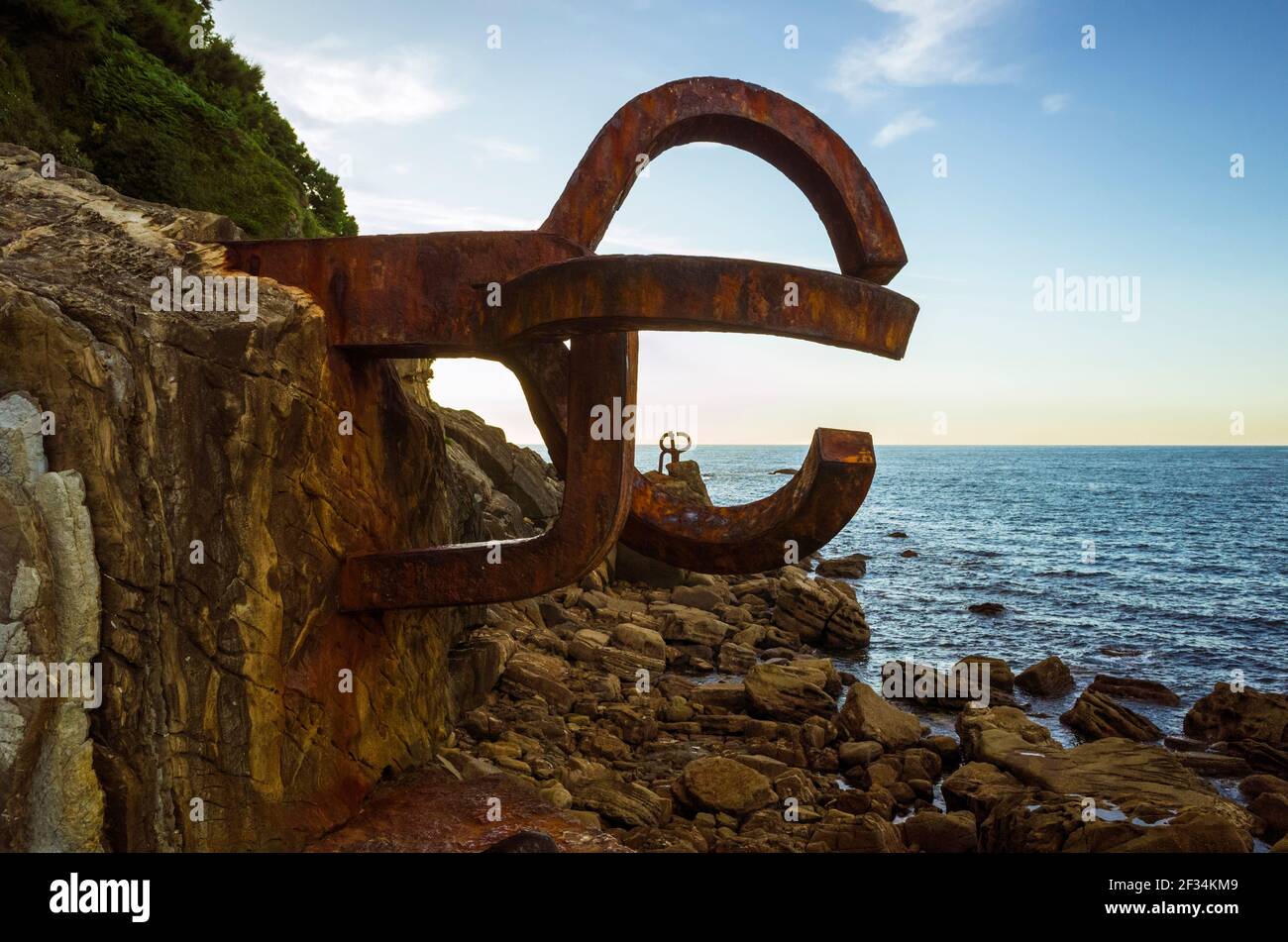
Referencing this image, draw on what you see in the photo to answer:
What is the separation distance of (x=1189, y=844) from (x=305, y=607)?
15.3ft

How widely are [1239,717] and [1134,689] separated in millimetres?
2647

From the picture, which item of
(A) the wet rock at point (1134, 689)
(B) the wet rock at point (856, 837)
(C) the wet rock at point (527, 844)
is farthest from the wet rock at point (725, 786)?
(A) the wet rock at point (1134, 689)

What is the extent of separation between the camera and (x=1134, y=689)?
13320mm

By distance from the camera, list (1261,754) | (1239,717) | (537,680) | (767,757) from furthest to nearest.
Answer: (1239,717), (1261,754), (767,757), (537,680)

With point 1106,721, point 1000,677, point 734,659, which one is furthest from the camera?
point 1000,677

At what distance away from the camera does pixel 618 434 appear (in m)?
3.80

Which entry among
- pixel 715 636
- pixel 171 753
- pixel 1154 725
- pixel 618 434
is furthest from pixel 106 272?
pixel 1154 725

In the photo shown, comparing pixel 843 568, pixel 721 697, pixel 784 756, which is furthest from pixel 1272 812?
pixel 843 568

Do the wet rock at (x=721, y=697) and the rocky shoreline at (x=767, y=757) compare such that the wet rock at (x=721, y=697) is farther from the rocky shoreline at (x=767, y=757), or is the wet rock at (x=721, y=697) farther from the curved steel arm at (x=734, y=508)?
the curved steel arm at (x=734, y=508)

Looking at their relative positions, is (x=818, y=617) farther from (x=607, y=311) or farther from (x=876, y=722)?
(x=607, y=311)

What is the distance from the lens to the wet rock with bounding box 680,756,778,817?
612 centimetres

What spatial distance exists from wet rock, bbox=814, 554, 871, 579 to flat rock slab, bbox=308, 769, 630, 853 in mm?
20878

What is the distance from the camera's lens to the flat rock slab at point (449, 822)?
3725 millimetres

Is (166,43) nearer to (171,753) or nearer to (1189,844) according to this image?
(171,753)
